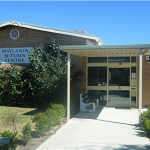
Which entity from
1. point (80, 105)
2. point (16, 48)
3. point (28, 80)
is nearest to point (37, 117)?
point (80, 105)

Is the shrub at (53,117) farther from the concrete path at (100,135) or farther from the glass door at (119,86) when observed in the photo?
the glass door at (119,86)

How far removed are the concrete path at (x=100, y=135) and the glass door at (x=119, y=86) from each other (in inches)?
92.5

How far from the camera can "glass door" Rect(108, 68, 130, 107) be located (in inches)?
454

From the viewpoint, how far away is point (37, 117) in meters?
6.62

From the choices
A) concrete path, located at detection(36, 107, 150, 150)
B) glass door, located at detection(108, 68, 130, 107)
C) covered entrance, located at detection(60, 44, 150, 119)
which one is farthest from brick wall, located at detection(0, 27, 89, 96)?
concrete path, located at detection(36, 107, 150, 150)

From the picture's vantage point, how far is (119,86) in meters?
11.5

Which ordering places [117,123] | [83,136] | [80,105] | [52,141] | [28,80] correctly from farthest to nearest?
[28,80] → [80,105] → [117,123] → [83,136] → [52,141]

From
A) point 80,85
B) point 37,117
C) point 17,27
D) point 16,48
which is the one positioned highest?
point 17,27

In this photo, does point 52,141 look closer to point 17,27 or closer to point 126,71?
point 126,71

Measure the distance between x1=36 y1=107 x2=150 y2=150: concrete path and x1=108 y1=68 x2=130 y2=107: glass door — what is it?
2348mm

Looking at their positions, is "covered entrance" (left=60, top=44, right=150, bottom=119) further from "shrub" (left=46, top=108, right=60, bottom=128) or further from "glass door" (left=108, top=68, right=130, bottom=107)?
"shrub" (left=46, top=108, right=60, bottom=128)

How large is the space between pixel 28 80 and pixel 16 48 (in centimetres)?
296

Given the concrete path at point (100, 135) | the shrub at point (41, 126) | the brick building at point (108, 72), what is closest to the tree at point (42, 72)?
the brick building at point (108, 72)

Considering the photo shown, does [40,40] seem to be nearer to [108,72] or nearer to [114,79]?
[108,72]
